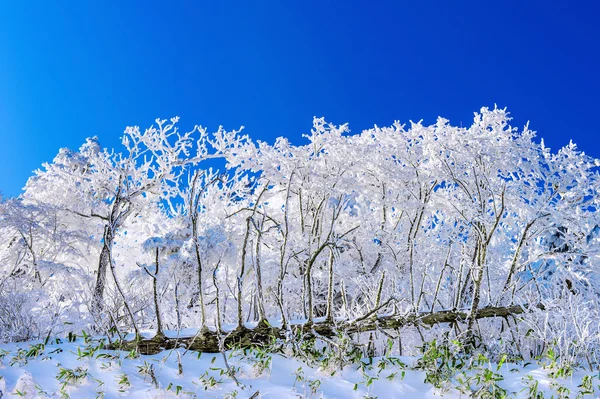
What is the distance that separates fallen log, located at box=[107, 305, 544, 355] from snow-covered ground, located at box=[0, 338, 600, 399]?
38 centimetres

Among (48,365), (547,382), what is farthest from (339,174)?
(48,365)

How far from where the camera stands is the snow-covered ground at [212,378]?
4031mm

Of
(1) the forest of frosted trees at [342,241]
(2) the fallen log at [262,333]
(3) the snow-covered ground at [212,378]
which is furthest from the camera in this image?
(1) the forest of frosted trees at [342,241]

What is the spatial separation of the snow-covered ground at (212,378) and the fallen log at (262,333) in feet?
1.26

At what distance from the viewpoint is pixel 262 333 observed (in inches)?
236

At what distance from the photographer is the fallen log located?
5.49 meters

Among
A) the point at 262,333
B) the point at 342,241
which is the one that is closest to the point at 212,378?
the point at 262,333

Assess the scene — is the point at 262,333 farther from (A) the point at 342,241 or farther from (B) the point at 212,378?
(A) the point at 342,241

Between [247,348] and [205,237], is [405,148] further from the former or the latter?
[247,348]

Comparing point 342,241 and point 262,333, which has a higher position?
point 342,241

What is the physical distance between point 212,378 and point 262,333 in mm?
1663

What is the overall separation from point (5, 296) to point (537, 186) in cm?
960

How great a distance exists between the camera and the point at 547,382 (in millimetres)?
4496

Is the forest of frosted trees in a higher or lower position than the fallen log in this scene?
higher
